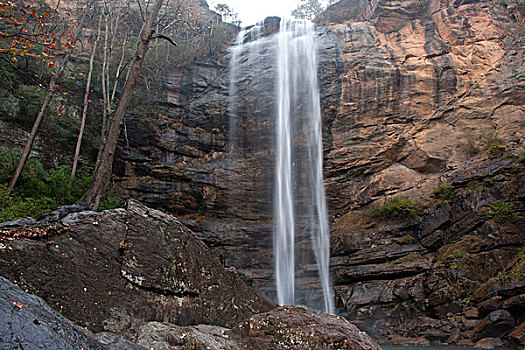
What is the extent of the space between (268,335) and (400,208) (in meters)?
9.75

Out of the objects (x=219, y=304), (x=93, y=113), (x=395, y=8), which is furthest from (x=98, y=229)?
(x=395, y=8)

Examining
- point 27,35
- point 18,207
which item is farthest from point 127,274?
point 18,207

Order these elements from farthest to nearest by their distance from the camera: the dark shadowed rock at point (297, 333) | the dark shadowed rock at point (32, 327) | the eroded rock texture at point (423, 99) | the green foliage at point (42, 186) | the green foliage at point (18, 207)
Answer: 1. the eroded rock texture at point (423, 99)
2. the green foliage at point (42, 186)
3. the green foliage at point (18, 207)
4. the dark shadowed rock at point (297, 333)
5. the dark shadowed rock at point (32, 327)

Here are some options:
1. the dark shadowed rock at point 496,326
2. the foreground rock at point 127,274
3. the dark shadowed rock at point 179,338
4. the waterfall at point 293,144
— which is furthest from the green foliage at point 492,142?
the dark shadowed rock at point 179,338

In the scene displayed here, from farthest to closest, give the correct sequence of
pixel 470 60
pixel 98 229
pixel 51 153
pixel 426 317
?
pixel 470 60 → pixel 51 153 → pixel 426 317 → pixel 98 229

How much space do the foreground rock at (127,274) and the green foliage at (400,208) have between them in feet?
28.8

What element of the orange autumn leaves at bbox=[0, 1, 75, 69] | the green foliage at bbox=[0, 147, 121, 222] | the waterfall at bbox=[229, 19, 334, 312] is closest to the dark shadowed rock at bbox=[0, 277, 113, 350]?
the orange autumn leaves at bbox=[0, 1, 75, 69]

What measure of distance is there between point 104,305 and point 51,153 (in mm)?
12326

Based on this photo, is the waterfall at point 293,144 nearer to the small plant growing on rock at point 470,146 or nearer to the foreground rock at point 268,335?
the small plant growing on rock at point 470,146

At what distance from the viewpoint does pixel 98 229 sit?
4.38 metres

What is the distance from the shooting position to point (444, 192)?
12.4 metres

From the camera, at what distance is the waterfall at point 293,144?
13758 mm

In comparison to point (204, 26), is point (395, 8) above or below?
below

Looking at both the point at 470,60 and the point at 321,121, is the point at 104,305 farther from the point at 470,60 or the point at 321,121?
the point at 470,60
